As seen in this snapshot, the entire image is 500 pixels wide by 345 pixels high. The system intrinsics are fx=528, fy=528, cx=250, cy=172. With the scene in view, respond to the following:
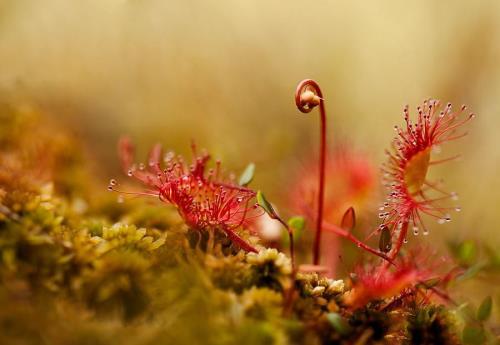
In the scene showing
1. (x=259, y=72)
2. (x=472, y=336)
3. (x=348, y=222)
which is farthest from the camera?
(x=259, y=72)

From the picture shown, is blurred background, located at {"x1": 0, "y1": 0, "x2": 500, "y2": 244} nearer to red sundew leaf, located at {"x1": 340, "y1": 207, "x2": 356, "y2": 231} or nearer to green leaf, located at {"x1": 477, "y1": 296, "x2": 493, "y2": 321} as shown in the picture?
red sundew leaf, located at {"x1": 340, "y1": 207, "x2": 356, "y2": 231}

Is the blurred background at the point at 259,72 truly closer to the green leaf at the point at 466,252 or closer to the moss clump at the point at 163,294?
the green leaf at the point at 466,252

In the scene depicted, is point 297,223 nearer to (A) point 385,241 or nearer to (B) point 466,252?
(A) point 385,241

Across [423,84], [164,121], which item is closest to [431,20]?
[423,84]

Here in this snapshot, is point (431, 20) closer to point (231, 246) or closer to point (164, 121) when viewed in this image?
point (164, 121)

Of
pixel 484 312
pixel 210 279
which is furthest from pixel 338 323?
pixel 484 312

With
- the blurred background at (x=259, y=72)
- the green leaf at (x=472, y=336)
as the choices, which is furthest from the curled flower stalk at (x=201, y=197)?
the blurred background at (x=259, y=72)
